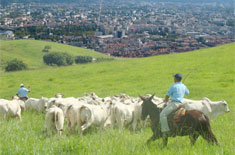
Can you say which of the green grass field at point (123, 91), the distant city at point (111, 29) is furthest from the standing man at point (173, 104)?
the distant city at point (111, 29)

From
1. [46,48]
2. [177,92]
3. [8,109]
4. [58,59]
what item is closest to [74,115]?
[177,92]

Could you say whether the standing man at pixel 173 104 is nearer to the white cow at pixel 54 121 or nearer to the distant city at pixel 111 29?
the white cow at pixel 54 121

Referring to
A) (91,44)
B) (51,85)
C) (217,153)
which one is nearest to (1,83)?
(51,85)

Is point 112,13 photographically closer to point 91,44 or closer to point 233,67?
point 91,44

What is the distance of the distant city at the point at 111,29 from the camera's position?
323 feet

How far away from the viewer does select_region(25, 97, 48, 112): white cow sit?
58.4 ft

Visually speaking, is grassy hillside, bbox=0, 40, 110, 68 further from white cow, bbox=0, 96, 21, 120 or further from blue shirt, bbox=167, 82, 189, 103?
blue shirt, bbox=167, 82, 189, 103

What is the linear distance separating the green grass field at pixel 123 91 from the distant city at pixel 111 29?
4077 centimetres

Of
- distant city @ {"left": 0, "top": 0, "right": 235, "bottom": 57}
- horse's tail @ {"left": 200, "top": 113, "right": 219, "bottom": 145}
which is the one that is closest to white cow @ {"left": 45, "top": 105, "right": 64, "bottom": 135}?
horse's tail @ {"left": 200, "top": 113, "right": 219, "bottom": 145}

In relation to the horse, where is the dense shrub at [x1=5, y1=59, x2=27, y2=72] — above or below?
below

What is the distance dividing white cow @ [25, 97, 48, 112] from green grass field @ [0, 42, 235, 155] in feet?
2.53

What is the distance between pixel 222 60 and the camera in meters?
38.8

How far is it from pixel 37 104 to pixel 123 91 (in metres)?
10.9

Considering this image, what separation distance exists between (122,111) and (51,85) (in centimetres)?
2339
